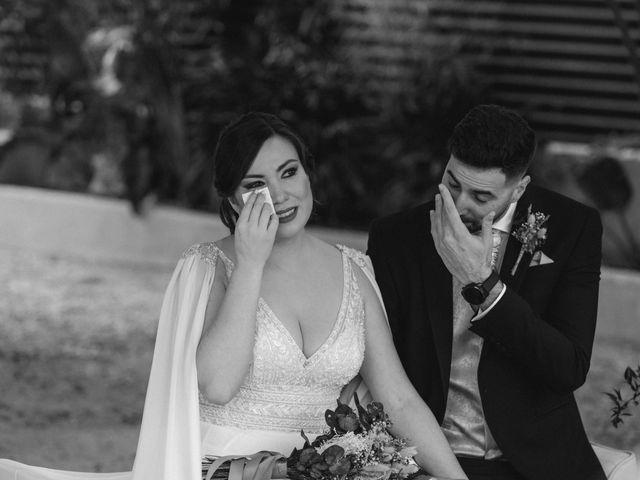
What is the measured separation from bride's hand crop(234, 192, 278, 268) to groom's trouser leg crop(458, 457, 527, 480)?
3.13 ft

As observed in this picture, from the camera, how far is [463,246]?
3082 mm

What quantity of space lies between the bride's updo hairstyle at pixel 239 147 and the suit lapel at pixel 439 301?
1.81 ft

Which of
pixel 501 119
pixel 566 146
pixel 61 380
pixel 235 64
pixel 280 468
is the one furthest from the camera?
pixel 235 64

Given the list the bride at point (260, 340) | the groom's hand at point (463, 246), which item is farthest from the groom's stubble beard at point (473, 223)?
the bride at point (260, 340)

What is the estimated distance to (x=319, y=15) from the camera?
9430 millimetres

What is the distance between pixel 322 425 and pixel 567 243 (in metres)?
0.92

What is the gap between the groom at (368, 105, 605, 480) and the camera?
124 inches

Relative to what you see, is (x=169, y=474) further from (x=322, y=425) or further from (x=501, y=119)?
(x=501, y=119)

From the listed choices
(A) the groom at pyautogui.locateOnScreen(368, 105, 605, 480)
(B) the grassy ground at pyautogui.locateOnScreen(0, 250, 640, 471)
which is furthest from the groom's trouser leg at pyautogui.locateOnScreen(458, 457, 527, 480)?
(B) the grassy ground at pyautogui.locateOnScreen(0, 250, 640, 471)

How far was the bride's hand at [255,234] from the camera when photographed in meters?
3.02

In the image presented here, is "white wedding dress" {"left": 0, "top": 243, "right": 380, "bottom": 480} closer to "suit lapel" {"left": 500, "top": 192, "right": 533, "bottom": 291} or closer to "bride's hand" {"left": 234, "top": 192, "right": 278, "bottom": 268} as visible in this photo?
"bride's hand" {"left": 234, "top": 192, "right": 278, "bottom": 268}

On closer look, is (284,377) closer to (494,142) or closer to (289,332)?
(289,332)

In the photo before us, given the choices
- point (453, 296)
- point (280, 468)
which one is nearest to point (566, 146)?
point (453, 296)

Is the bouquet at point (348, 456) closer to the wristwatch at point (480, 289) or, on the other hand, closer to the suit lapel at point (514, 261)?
the wristwatch at point (480, 289)
